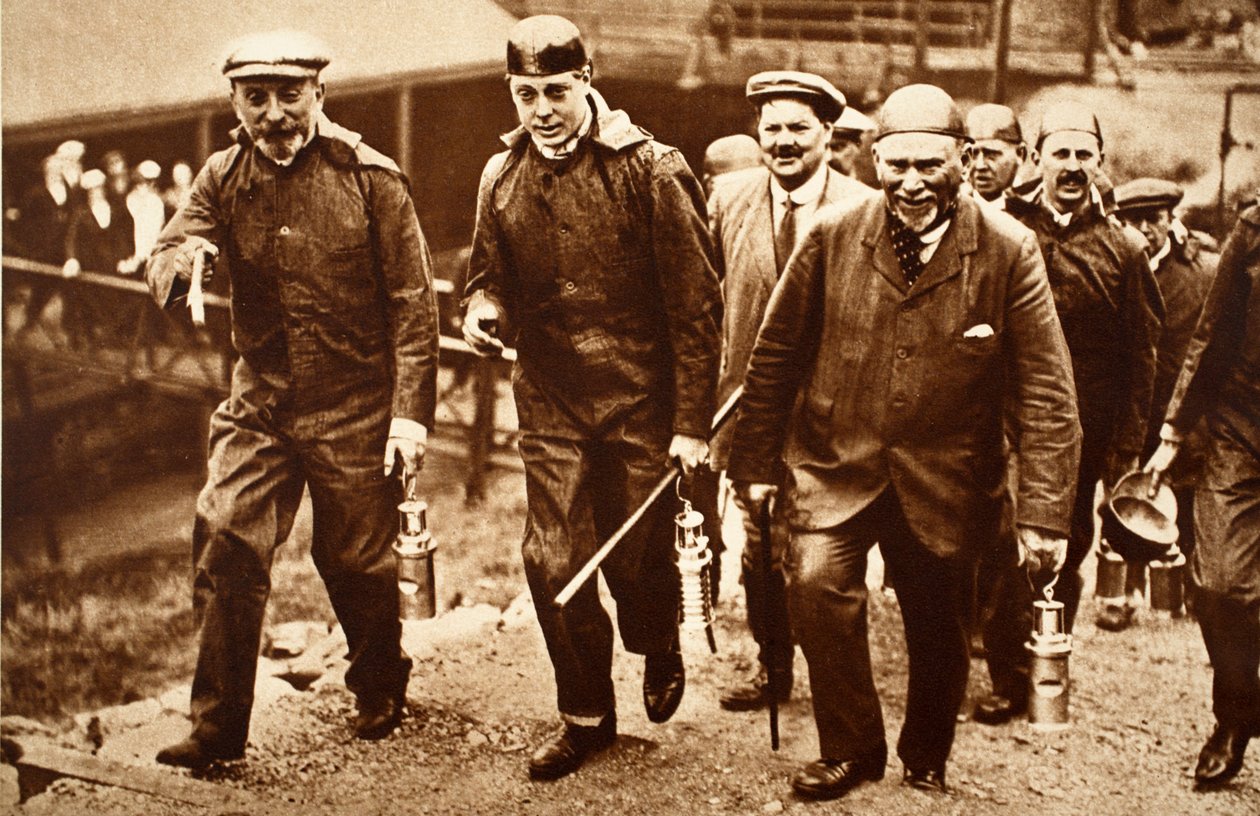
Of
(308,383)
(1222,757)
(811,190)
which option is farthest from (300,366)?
(1222,757)

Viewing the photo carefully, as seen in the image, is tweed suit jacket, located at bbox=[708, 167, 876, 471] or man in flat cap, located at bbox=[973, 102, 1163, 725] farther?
tweed suit jacket, located at bbox=[708, 167, 876, 471]

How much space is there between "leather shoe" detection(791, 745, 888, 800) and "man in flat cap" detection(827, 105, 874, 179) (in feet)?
6.05

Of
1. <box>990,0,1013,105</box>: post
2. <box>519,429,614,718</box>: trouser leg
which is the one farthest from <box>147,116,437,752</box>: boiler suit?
<box>990,0,1013,105</box>: post

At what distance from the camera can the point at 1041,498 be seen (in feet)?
10.2

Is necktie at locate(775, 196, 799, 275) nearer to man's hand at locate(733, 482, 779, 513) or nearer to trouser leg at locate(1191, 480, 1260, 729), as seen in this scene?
man's hand at locate(733, 482, 779, 513)


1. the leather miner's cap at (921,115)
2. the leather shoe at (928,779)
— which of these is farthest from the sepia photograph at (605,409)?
the leather miner's cap at (921,115)

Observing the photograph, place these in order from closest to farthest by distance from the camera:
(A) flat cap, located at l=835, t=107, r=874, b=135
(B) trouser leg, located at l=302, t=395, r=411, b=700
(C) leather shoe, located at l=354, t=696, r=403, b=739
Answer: (B) trouser leg, located at l=302, t=395, r=411, b=700 < (C) leather shoe, located at l=354, t=696, r=403, b=739 < (A) flat cap, located at l=835, t=107, r=874, b=135

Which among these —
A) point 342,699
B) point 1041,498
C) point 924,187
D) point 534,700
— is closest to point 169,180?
point 342,699

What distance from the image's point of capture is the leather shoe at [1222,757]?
11.5 ft

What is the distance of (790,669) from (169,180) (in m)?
2.51

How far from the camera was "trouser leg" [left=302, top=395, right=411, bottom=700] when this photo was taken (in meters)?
3.71

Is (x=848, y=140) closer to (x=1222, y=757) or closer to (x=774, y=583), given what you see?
(x=774, y=583)

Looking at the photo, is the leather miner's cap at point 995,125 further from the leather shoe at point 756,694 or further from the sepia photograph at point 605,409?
the leather shoe at point 756,694

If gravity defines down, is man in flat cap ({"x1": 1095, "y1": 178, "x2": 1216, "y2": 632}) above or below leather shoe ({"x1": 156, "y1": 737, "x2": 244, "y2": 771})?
above
